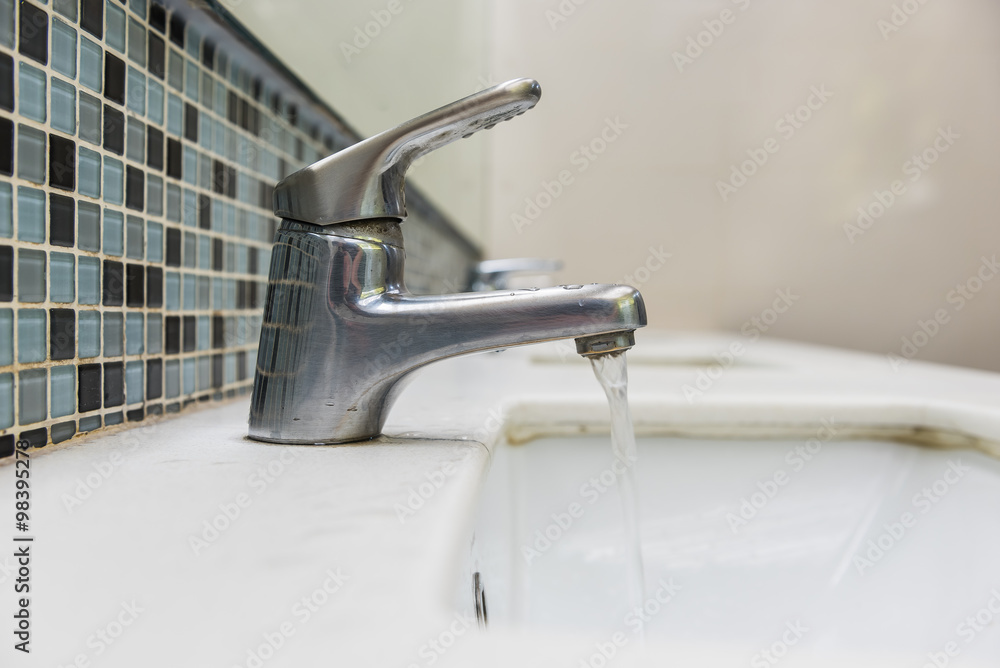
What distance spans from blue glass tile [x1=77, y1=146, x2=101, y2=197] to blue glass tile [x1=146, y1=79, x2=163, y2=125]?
51mm

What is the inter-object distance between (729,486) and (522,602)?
0.51 ft

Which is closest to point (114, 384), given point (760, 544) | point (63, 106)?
point (63, 106)

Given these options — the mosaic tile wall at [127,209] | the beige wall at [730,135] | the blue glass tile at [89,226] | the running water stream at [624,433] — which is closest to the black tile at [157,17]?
the mosaic tile wall at [127,209]

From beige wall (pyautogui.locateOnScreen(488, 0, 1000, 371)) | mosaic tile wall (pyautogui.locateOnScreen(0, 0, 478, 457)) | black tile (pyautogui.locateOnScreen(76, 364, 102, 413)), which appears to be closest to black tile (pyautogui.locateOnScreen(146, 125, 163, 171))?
mosaic tile wall (pyautogui.locateOnScreen(0, 0, 478, 457))

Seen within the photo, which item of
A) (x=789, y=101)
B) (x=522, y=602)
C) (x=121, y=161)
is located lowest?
(x=522, y=602)

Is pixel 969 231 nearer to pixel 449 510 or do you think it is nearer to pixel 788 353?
pixel 788 353

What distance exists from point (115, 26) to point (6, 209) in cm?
11

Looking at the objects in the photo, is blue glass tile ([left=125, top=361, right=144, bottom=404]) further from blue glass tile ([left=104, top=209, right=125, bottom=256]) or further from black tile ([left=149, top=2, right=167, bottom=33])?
black tile ([left=149, top=2, right=167, bottom=33])

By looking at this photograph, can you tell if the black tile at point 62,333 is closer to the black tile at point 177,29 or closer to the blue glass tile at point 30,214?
the blue glass tile at point 30,214

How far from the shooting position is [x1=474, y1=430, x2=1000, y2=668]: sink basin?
330 mm

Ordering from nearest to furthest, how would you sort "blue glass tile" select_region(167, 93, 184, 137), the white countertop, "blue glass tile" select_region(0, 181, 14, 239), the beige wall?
1. the white countertop
2. "blue glass tile" select_region(0, 181, 14, 239)
3. "blue glass tile" select_region(167, 93, 184, 137)
4. the beige wall

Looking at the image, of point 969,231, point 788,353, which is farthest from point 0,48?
point 969,231

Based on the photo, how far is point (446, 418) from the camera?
0.37 metres

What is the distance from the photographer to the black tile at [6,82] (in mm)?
231
